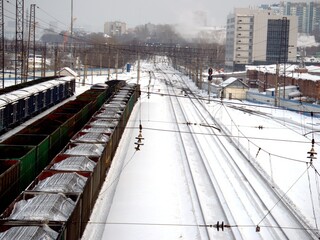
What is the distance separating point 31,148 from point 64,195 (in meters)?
4.56

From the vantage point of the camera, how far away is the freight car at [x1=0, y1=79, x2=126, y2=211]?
11.2m

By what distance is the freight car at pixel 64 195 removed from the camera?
8.04 metres

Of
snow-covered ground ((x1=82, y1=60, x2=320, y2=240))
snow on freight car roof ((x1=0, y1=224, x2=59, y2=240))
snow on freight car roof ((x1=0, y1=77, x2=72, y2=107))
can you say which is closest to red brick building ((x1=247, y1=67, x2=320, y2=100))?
snow-covered ground ((x1=82, y1=60, x2=320, y2=240))

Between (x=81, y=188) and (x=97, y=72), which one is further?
(x=97, y=72)

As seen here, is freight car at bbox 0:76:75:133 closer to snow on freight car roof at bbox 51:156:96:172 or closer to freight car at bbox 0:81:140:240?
freight car at bbox 0:81:140:240

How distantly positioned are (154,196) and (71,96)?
29470 mm

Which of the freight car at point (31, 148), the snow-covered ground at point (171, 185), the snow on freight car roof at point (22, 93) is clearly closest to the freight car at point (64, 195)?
the freight car at point (31, 148)

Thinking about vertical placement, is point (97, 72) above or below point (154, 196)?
above

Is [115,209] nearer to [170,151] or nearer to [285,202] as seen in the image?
[285,202]

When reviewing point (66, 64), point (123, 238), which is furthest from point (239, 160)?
point (66, 64)

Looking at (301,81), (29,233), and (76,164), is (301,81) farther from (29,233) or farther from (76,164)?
(29,233)

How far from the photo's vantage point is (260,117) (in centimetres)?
3519

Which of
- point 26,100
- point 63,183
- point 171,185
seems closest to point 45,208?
point 63,183

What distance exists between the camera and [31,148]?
44.9 ft
